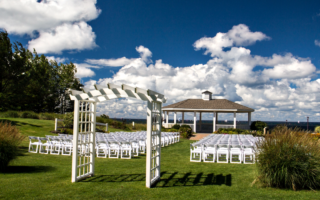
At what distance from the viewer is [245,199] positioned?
505cm

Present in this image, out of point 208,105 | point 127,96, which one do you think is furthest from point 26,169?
point 208,105

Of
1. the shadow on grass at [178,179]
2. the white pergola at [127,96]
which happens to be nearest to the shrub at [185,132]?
the shadow on grass at [178,179]

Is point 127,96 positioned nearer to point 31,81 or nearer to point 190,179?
point 190,179

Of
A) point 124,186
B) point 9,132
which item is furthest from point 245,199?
point 9,132

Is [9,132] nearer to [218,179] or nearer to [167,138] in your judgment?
[218,179]

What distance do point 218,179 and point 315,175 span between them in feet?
7.66

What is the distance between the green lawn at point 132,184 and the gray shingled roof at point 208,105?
19651mm

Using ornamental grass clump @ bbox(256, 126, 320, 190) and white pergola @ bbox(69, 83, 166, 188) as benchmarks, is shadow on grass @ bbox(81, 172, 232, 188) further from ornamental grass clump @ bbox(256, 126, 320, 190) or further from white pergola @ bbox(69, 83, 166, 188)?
ornamental grass clump @ bbox(256, 126, 320, 190)

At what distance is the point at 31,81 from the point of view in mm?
22562

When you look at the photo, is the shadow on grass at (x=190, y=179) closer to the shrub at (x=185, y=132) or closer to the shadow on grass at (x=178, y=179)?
the shadow on grass at (x=178, y=179)

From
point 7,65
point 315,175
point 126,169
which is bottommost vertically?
point 126,169

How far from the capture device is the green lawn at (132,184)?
17.2ft

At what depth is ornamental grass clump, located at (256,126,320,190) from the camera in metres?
5.52

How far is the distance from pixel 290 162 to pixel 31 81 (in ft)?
75.3
